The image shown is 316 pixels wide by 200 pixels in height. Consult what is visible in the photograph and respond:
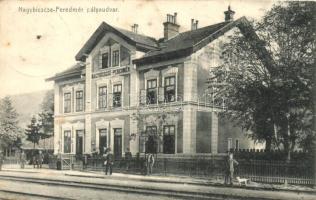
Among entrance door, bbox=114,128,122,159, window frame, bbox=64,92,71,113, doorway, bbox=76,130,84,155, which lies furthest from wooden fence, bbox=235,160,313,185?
window frame, bbox=64,92,71,113

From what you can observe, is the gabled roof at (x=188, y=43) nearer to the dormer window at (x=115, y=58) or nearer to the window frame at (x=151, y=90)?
the window frame at (x=151, y=90)

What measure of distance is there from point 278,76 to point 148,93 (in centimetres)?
991

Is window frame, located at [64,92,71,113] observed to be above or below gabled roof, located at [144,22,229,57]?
below

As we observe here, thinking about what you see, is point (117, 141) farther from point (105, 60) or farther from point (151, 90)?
point (105, 60)

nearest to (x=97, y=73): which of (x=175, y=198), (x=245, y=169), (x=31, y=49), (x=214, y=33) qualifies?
(x=214, y=33)

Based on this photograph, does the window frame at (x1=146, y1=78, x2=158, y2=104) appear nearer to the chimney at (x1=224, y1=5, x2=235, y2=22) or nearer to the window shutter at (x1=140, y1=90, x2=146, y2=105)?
the window shutter at (x1=140, y1=90, x2=146, y2=105)

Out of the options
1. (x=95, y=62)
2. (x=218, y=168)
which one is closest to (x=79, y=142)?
(x=95, y=62)

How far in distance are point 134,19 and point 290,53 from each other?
7006 millimetres

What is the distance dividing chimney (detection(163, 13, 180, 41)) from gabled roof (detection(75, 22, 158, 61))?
3.25 feet

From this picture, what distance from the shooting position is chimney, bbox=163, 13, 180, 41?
29.6m

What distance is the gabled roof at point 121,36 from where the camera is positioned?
2764 centimetres

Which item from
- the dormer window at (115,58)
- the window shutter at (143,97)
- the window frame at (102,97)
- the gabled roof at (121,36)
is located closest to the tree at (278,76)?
the window shutter at (143,97)

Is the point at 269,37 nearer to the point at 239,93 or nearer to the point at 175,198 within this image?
the point at 239,93

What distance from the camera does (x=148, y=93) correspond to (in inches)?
1070
